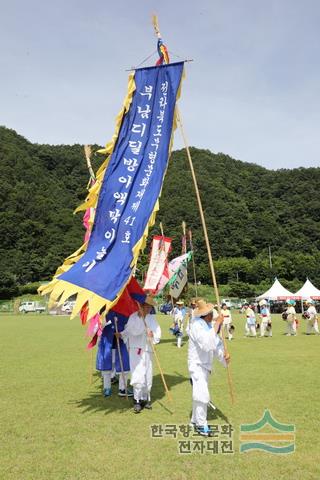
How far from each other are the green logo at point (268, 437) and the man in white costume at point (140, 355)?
1.92 metres

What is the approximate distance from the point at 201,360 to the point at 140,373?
1529 millimetres

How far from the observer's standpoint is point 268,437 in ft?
19.9

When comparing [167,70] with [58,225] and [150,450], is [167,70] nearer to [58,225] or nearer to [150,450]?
[150,450]

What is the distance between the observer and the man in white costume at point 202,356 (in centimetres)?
625

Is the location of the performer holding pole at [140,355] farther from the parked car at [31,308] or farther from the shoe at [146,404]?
the parked car at [31,308]

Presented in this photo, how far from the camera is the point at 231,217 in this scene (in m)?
101

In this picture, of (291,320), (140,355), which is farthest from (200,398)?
(291,320)

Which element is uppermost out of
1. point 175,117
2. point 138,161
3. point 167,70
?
point 167,70

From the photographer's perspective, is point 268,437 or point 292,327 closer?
point 268,437

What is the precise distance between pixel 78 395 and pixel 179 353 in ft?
21.4

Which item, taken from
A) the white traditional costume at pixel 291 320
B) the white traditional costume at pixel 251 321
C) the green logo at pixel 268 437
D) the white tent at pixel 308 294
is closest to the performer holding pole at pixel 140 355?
the green logo at pixel 268 437

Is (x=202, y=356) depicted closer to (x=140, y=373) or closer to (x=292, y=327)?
(x=140, y=373)

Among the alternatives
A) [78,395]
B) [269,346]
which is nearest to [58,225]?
[269,346]

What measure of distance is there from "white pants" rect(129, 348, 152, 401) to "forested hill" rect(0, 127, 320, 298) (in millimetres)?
66040
